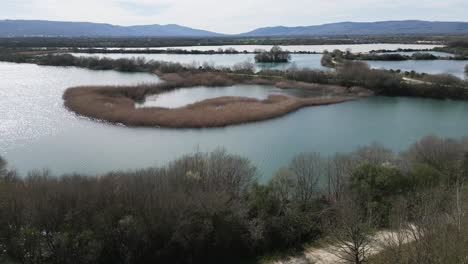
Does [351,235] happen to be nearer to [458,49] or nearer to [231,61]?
[231,61]

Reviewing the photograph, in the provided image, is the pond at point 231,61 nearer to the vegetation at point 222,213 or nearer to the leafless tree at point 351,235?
the vegetation at point 222,213

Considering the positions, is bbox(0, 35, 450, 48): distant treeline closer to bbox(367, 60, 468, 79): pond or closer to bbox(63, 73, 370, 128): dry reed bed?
bbox(367, 60, 468, 79): pond

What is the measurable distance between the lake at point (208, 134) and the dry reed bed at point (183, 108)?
1047 millimetres

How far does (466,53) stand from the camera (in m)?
74.8

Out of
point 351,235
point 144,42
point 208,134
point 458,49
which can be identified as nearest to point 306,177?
point 351,235

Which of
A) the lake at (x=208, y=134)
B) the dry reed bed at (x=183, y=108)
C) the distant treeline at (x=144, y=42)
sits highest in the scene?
the distant treeline at (x=144, y=42)

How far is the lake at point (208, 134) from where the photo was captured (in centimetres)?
2133

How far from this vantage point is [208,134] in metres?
26.8

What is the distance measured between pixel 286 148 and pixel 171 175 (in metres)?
10.3

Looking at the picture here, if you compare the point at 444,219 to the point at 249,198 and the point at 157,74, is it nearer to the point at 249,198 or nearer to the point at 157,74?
the point at 249,198

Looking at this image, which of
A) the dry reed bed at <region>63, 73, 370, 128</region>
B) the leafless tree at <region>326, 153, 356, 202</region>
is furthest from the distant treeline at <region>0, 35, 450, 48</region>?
the leafless tree at <region>326, 153, 356, 202</region>

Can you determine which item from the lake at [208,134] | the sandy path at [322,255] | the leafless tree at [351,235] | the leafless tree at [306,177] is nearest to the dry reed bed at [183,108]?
the lake at [208,134]

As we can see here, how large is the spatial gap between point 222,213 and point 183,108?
22390mm

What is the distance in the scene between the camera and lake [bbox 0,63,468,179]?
21328 mm
